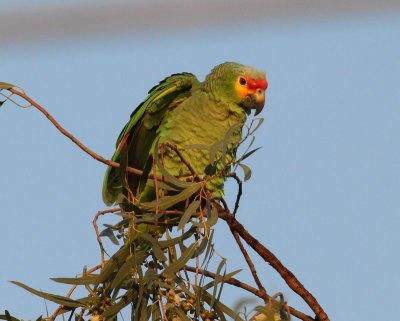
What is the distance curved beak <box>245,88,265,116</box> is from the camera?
3.41 meters

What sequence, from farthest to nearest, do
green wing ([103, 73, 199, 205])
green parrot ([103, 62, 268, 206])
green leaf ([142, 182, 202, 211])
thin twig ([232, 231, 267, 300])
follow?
green wing ([103, 73, 199, 205]), green parrot ([103, 62, 268, 206]), green leaf ([142, 182, 202, 211]), thin twig ([232, 231, 267, 300])

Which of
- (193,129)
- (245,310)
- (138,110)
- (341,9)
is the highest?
(138,110)

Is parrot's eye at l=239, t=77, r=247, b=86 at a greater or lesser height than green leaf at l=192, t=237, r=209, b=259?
greater

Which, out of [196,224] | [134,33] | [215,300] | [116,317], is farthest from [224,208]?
[134,33]

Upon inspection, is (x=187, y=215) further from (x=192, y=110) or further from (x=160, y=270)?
(x=192, y=110)

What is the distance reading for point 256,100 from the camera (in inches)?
134

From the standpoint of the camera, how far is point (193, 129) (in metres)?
3.27

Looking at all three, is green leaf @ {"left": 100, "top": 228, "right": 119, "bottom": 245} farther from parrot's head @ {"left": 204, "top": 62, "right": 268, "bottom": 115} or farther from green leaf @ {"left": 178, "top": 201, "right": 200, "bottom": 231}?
parrot's head @ {"left": 204, "top": 62, "right": 268, "bottom": 115}

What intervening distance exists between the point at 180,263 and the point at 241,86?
187 cm

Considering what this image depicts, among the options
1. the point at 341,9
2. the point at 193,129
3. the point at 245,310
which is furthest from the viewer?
the point at 193,129

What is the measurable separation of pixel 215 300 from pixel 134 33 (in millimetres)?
731

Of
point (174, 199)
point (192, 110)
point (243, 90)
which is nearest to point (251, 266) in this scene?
point (174, 199)

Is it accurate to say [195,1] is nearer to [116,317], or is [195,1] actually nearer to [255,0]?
[255,0]

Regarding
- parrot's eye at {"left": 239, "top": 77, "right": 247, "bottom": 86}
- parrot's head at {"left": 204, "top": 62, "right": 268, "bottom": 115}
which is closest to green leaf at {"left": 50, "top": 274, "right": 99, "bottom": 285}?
parrot's head at {"left": 204, "top": 62, "right": 268, "bottom": 115}
